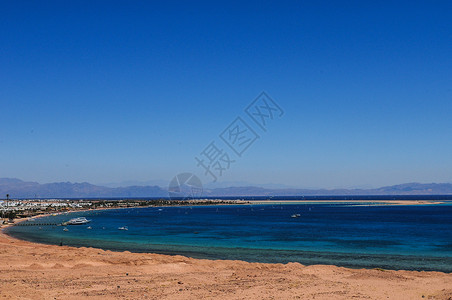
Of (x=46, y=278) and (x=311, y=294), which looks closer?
(x=311, y=294)

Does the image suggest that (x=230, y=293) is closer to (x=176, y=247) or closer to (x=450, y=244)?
(x=176, y=247)

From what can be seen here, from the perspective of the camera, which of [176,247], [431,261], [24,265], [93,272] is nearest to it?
[93,272]

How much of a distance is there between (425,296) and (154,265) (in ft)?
50.0

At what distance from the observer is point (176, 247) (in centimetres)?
4100

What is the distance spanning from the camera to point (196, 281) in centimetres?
1962

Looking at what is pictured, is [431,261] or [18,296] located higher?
[18,296]

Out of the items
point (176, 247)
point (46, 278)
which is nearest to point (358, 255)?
point (176, 247)

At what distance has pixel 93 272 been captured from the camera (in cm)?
2150

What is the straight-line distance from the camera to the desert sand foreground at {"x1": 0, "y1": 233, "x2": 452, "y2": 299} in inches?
664

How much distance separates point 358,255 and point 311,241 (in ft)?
36.7

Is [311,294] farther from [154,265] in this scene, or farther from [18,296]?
[18,296]

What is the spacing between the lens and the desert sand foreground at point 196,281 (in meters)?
16.9

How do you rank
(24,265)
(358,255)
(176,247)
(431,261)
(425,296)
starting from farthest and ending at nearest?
1. (176,247)
2. (358,255)
3. (431,261)
4. (24,265)
5. (425,296)

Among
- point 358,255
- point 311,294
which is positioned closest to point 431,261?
point 358,255
